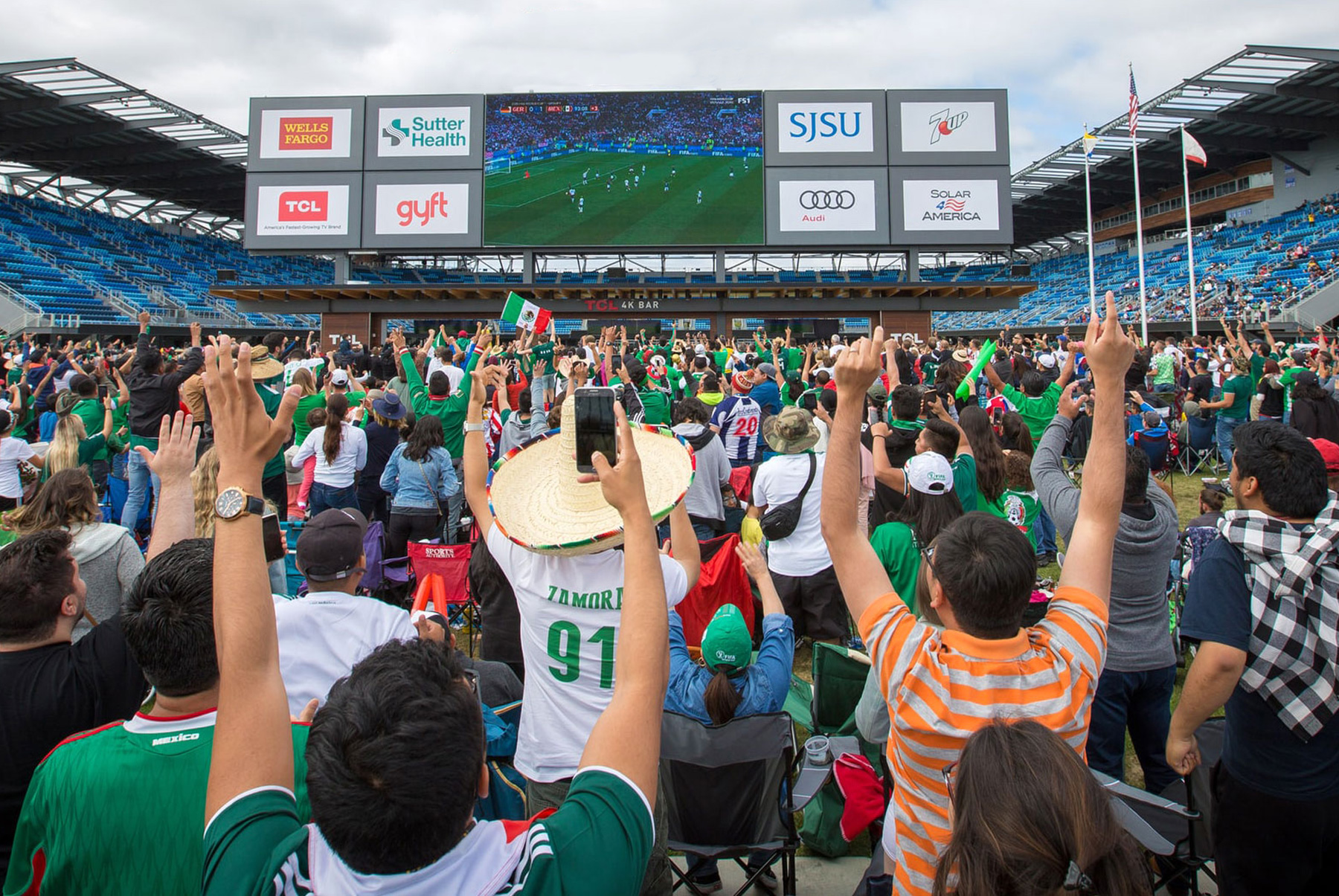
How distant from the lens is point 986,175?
2441 cm

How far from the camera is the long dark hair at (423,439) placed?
6391 millimetres

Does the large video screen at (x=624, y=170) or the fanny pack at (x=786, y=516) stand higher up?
the large video screen at (x=624, y=170)

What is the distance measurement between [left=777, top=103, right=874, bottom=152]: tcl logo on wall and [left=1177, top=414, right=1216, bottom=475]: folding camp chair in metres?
15.8

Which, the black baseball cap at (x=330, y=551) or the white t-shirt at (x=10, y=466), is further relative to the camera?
the white t-shirt at (x=10, y=466)

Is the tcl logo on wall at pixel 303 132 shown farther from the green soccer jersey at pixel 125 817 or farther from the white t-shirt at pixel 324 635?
the green soccer jersey at pixel 125 817

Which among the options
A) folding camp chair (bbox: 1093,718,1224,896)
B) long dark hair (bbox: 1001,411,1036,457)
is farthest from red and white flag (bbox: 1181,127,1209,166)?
folding camp chair (bbox: 1093,718,1224,896)

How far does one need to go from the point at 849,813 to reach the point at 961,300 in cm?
2599

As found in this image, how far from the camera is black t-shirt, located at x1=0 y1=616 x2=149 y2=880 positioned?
6.65 feet

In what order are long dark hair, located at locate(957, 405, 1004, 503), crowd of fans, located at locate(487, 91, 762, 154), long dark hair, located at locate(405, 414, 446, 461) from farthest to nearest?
1. crowd of fans, located at locate(487, 91, 762, 154)
2. long dark hair, located at locate(405, 414, 446, 461)
3. long dark hair, located at locate(957, 405, 1004, 503)

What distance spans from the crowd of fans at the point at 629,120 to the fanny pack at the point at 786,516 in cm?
2219

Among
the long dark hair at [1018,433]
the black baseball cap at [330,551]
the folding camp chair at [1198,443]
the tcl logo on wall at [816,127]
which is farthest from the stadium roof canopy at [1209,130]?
the black baseball cap at [330,551]

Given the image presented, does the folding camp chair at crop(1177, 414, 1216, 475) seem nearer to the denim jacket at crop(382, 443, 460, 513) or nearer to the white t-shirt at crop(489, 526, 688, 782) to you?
the denim jacket at crop(382, 443, 460, 513)

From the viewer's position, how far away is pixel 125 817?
160 centimetres

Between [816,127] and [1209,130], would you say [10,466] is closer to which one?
[816,127]
